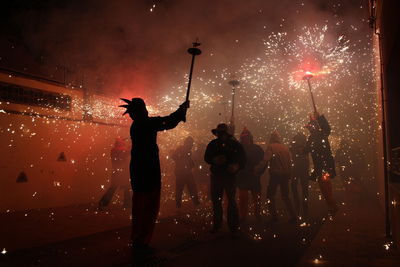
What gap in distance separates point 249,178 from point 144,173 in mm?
3105

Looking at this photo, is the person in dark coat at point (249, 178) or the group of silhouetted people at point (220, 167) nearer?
the group of silhouetted people at point (220, 167)

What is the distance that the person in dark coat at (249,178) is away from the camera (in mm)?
6652

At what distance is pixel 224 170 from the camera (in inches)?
218

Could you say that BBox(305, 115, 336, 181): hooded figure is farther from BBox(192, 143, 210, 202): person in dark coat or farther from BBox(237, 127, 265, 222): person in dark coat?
BBox(192, 143, 210, 202): person in dark coat

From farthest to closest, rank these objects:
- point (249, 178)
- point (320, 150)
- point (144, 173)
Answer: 1. point (320, 150)
2. point (249, 178)
3. point (144, 173)

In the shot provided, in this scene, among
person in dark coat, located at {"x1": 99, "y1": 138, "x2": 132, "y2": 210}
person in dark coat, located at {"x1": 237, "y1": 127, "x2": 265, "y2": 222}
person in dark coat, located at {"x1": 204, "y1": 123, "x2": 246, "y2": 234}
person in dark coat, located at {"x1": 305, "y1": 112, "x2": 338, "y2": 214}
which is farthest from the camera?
person in dark coat, located at {"x1": 99, "y1": 138, "x2": 132, "y2": 210}

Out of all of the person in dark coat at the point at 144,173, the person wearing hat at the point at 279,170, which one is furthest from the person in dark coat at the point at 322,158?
the person in dark coat at the point at 144,173

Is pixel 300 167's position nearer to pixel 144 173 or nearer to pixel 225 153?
pixel 225 153

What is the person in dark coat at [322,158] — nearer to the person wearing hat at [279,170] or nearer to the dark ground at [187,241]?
the dark ground at [187,241]

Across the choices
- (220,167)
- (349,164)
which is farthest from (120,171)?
(349,164)

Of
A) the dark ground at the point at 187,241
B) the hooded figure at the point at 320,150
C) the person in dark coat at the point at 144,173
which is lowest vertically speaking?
the dark ground at the point at 187,241

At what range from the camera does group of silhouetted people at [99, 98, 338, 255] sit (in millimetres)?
4055

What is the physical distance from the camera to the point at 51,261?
393cm

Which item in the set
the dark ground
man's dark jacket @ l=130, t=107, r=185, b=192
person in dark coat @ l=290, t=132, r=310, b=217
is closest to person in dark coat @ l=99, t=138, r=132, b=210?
the dark ground
